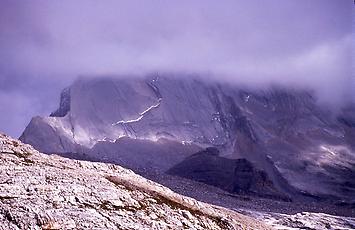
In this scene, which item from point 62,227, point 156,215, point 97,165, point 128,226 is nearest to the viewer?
point 62,227

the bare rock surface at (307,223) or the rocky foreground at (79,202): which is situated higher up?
the bare rock surface at (307,223)

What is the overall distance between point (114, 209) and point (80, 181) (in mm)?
4257

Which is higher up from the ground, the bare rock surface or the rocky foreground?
the bare rock surface

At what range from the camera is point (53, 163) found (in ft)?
143

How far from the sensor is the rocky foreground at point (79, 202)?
29766 millimetres

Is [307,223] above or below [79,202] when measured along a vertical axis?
above

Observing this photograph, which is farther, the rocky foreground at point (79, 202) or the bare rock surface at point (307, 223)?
the bare rock surface at point (307, 223)

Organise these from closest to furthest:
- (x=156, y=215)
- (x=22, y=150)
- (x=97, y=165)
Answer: (x=156, y=215) < (x=22, y=150) < (x=97, y=165)

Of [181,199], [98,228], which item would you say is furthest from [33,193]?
[181,199]

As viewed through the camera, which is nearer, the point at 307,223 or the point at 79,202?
the point at 79,202

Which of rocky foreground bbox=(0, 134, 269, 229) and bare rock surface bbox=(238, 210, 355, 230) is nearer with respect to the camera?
rocky foreground bbox=(0, 134, 269, 229)

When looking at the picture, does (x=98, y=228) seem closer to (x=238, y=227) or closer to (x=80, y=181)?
(x=80, y=181)

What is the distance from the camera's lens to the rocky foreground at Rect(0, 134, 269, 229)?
97.7 ft

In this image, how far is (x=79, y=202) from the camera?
3306cm
